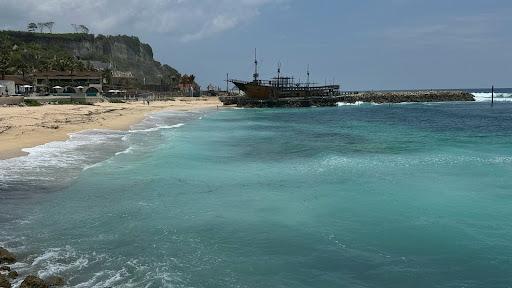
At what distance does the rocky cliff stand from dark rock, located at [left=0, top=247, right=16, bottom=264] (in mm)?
121962

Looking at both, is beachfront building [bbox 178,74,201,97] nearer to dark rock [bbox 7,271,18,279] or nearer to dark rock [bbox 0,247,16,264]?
dark rock [bbox 0,247,16,264]

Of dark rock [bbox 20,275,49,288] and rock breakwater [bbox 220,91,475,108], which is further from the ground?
rock breakwater [bbox 220,91,475,108]

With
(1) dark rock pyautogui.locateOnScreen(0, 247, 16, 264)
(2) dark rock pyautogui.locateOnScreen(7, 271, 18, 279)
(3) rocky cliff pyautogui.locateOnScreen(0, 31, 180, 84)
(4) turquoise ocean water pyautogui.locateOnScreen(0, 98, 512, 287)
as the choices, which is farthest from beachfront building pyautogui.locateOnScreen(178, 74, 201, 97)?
(2) dark rock pyautogui.locateOnScreen(7, 271, 18, 279)

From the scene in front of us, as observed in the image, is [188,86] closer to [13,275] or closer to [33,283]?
[13,275]

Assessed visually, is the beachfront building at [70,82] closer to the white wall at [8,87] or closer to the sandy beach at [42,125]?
the white wall at [8,87]

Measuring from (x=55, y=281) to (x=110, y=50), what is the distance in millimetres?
144137

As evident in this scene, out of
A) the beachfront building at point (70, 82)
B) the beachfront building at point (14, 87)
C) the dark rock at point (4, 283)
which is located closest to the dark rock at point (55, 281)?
the dark rock at point (4, 283)

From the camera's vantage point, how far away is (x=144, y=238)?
11633 mm

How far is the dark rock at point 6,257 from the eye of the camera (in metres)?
9.49

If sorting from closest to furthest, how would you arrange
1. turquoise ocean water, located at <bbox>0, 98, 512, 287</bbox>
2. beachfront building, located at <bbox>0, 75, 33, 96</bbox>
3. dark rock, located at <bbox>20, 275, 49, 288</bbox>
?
dark rock, located at <bbox>20, 275, 49, 288</bbox> → turquoise ocean water, located at <bbox>0, 98, 512, 287</bbox> → beachfront building, located at <bbox>0, 75, 33, 96</bbox>

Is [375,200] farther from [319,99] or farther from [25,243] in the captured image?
[319,99]

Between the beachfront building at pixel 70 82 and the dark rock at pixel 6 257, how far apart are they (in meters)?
72.8

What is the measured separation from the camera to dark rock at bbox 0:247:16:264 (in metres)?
9.49

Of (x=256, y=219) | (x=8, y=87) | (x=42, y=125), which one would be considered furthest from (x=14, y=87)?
(x=256, y=219)
